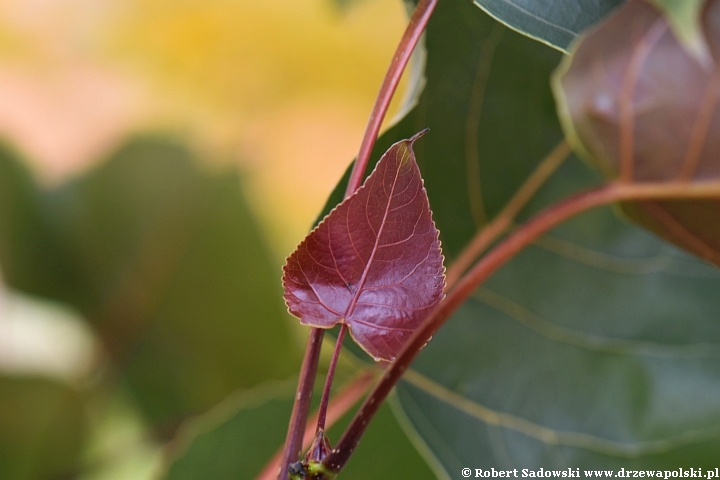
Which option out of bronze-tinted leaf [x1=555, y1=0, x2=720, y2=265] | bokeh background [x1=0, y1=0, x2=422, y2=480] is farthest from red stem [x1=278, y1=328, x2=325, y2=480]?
bokeh background [x1=0, y1=0, x2=422, y2=480]

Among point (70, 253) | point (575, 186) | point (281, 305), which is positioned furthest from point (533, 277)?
point (70, 253)

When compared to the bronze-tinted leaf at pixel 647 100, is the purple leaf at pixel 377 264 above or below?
below

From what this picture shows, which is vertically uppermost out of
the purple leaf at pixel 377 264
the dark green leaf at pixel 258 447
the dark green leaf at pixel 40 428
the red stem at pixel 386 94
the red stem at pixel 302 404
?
the red stem at pixel 386 94

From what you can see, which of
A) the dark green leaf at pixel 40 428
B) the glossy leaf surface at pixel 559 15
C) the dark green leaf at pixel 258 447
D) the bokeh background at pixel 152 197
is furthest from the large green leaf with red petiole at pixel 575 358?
the dark green leaf at pixel 40 428

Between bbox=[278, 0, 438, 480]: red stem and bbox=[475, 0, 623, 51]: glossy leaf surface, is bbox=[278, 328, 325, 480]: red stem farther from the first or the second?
bbox=[475, 0, 623, 51]: glossy leaf surface

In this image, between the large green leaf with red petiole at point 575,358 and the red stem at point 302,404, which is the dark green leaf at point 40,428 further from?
the red stem at point 302,404

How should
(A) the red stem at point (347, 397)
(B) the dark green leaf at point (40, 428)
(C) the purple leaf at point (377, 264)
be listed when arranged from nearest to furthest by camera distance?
(C) the purple leaf at point (377, 264)
(A) the red stem at point (347, 397)
(B) the dark green leaf at point (40, 428)

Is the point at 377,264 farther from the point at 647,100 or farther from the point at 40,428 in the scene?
the point at 40,428
